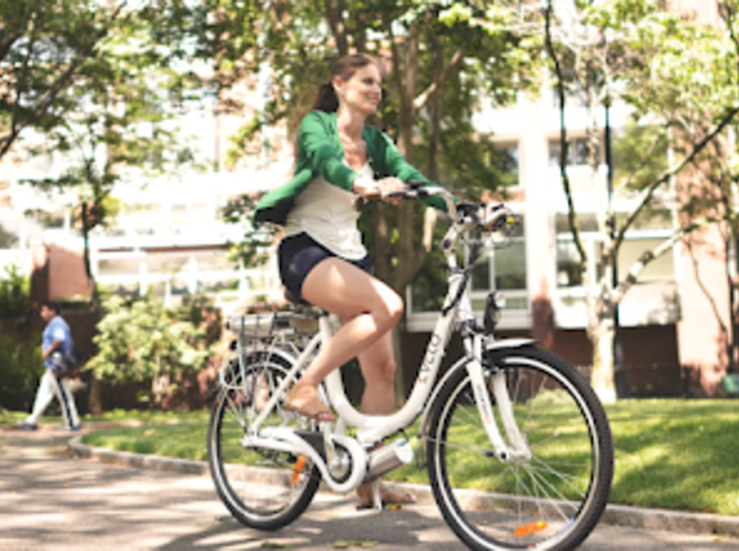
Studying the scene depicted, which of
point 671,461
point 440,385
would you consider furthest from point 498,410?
point 671,461

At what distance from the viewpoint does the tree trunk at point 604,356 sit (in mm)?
22781

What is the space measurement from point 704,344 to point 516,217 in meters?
28.5

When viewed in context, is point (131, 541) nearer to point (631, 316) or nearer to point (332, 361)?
point (332, 361)

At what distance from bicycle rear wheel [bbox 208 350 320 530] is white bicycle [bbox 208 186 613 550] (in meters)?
0.02

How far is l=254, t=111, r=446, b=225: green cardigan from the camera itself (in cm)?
433

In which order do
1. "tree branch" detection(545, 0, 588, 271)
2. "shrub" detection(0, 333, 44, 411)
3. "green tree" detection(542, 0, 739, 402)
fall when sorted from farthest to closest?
"shrub" detection(0, 333, 44, 411), "tree branch" detection(545, 0, 588, 271), "green tree" detection(542, 0, 739, 402)

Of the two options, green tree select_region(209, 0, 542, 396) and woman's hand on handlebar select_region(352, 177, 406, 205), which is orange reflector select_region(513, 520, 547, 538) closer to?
woman's hand on handlebar select_region(352, 177, 406, 205)

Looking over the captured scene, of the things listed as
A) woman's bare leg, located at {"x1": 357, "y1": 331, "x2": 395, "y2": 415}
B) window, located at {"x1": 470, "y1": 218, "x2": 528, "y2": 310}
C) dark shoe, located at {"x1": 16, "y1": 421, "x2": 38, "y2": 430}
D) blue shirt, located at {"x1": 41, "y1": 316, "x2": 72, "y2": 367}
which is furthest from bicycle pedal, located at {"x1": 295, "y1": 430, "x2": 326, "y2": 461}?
window, located at {"x1": 470, "y1": 218, "x2": 528, "y2": 310}

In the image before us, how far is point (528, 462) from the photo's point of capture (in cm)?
409

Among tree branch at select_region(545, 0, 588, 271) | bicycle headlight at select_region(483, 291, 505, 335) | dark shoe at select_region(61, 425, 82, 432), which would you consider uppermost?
tree branch at select_region(545, 0, 588, 271)

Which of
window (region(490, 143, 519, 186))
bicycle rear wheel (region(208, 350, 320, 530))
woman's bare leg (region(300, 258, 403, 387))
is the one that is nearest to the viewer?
woman's bare leg (region(300, 258, 403, 387))

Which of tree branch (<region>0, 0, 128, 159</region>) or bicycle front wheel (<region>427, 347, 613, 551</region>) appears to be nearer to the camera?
bicycle front wheel (<region>427, 347, 613, 551</region>)

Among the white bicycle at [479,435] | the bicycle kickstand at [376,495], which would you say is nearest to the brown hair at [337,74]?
the white bicycle at [479,435]

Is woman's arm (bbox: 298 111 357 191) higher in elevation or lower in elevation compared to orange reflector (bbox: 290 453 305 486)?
higher
